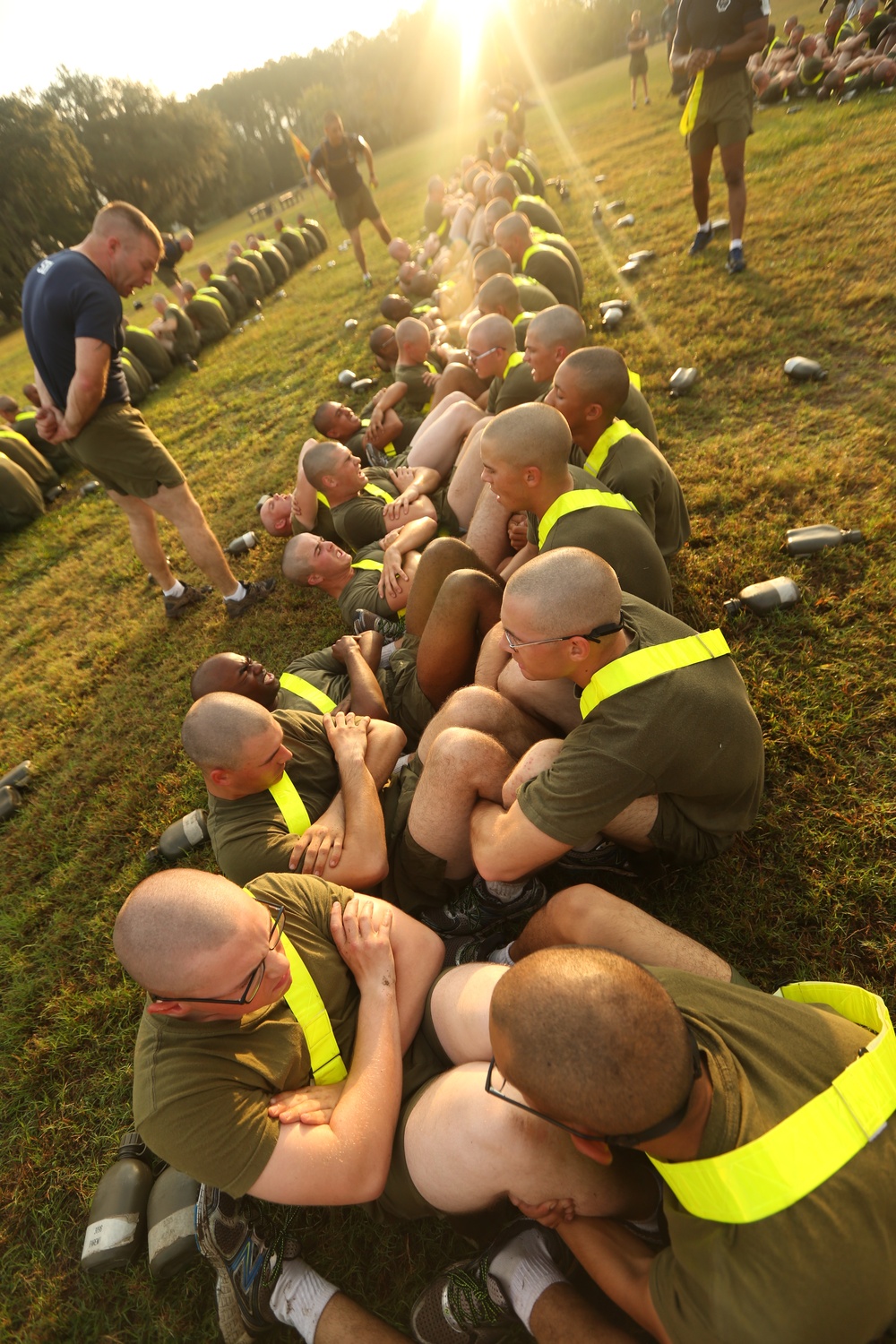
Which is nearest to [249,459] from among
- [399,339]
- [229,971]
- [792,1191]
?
[399,339]

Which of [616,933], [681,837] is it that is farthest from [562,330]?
[616,933]

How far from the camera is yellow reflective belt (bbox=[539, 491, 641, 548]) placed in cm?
313

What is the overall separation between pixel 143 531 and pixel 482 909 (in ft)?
15.2

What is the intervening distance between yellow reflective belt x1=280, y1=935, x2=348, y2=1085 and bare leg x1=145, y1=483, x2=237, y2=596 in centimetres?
412

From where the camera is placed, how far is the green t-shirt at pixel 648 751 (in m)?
2.16

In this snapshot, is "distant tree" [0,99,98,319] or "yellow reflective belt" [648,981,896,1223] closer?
"yellow reflective belt" [648,981,896,1223]

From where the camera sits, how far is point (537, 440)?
10.6ft

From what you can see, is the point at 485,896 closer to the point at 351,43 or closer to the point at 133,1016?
the point at 133,1016

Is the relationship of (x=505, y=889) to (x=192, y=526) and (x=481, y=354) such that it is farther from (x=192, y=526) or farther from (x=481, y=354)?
(x=481, y=354)

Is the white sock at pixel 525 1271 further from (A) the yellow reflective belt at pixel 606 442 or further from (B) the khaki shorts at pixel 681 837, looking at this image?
(A) the yellow reflective belt at pixel 606 442

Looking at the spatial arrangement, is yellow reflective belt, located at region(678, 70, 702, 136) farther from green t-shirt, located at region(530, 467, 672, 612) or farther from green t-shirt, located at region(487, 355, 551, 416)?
green t-shirt, located at region(530, 467, 672, 612)

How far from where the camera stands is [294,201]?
39.7m

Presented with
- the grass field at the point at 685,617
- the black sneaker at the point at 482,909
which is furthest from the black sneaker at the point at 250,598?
the black sneaker at the point at 482,909

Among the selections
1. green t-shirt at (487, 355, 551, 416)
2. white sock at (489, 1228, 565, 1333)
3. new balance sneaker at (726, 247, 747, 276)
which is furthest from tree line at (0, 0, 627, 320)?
white sock at (489, 1228, 565, 1333)
